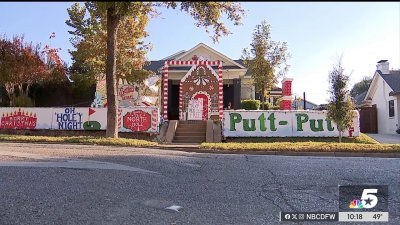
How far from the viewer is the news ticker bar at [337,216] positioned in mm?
5785

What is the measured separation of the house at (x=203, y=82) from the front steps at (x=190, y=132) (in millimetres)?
3224

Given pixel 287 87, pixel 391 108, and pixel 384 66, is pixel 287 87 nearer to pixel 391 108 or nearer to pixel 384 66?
pixel 391 108

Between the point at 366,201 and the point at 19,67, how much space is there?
75.4ft

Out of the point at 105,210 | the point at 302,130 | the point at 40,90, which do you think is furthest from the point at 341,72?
the point at 40,90

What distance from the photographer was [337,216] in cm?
593

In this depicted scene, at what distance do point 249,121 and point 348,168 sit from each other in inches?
480

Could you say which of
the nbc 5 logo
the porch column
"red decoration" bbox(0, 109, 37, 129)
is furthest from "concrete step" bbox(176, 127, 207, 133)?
the nbc 5 logo

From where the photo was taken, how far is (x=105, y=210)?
5.87 metres

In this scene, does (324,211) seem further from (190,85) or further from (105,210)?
(190,85)

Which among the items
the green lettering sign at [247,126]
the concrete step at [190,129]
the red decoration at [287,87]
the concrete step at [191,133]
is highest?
the red decoration at [287,87]

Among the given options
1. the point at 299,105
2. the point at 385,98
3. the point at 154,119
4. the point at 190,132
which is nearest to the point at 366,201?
the point at 190,132

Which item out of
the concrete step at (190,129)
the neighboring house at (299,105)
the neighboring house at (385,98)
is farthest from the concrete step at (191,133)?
the neighboring house at (299,105)

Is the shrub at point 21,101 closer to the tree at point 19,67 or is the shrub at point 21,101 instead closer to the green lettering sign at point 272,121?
the tree at point 19,67

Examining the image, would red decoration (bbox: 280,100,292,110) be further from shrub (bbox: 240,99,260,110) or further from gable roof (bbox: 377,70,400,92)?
gable roof (bbox: 377,70,400,92)
